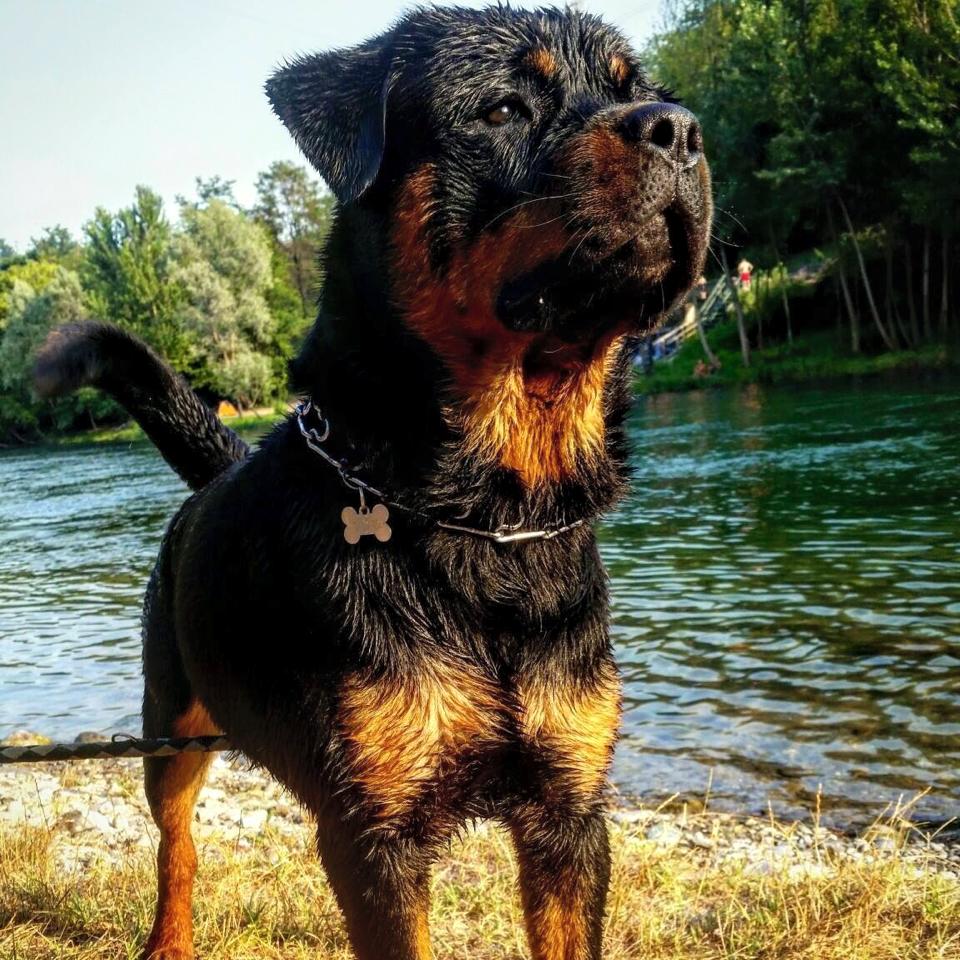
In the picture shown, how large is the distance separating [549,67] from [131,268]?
5970 cm

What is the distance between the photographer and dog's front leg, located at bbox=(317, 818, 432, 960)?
8.05 ft

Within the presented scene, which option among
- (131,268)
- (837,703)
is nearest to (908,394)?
(837,703)

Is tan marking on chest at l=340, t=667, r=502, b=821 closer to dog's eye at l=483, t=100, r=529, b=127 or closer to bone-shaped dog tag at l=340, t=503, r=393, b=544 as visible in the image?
bone-shaped dog tag at l=340, t=503, r=393, b=544

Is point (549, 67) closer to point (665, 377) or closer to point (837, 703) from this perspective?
point (837, 703)

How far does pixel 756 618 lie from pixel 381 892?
21.2ft

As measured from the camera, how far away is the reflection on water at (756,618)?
5.73 metres

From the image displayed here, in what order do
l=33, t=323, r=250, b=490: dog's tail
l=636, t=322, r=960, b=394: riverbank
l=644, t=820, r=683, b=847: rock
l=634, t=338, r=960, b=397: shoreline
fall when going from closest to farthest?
l=33, t=323, r=250, b=490: dog's tail → l=644, t=820, r=683, b=847: rock → l=634, t=338, r=960, b=397: shoreline → l=636, t=322, r=960, b=394: riverbank

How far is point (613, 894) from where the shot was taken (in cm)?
366

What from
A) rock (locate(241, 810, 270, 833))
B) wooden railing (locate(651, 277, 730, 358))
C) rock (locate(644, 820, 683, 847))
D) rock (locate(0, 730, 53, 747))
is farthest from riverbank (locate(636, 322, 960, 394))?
rock (locate(241, 810, 270, 833))

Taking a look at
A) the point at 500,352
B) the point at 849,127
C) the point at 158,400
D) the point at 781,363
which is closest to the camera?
the point at 500,352

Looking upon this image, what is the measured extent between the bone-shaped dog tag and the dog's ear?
800 mm

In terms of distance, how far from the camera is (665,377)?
4003 cm

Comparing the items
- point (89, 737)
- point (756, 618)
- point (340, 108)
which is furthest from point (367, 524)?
point (756, 618)

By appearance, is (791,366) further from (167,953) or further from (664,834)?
(167,953)
